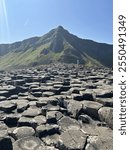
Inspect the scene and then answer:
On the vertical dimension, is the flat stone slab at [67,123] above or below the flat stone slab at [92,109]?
below

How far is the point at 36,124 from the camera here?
9.96 metres

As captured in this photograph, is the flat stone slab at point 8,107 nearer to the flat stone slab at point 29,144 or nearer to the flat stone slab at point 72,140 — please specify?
the flat stone slab at point 29,144

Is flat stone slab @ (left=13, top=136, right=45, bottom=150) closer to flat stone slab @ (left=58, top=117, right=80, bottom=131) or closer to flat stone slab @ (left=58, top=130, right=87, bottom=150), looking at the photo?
flat stone slab @ (left=58, top=130, right=87, bottom=150)

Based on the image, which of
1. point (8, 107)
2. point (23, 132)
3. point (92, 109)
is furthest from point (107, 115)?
point (8, 107)

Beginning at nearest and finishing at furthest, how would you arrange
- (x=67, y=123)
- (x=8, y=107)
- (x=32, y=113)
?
(x=67, y=123)
(x=32, y=113)
(x=8, y=107)

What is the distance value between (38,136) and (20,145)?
49.0 inches

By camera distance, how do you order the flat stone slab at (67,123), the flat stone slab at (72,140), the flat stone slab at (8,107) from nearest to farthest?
the flat stone slab at (72,140), the flat stone slab at (67,123), the flat stone slab at (8,107)

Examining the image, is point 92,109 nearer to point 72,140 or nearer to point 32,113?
point 32,113

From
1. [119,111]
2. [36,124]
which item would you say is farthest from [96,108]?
[119,111]

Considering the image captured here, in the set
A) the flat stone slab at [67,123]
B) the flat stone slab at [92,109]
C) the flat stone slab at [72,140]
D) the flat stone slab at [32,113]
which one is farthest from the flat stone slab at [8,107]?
the flat stone slab at [72,140]

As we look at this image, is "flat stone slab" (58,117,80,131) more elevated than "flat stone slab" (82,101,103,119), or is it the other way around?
"flat stone slab" (82,101,103,119)

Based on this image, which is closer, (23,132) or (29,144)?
(29,144)

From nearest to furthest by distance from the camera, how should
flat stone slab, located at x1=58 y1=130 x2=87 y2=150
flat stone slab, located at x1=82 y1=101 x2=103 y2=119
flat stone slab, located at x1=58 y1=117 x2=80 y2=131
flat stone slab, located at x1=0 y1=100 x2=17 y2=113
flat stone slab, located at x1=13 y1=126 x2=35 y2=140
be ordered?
flat stone slab, located at x1=58 y1=130 x2=87 y2=150
flat stone slab, located at x1=13 y1=126 x2=35 y2=140
flat stone slab, located at x1=58 y1=117 x2=80 y2=131
flat stone slab, located at x1=82 y1=101 x2=103 y2=119
flat stone slab, located at x1=0 y1=100 x2=17 y2=113

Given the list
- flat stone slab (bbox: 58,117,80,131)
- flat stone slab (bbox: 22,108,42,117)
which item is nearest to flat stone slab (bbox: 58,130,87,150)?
flat stone slab (bbox: 58,117,80,131)
